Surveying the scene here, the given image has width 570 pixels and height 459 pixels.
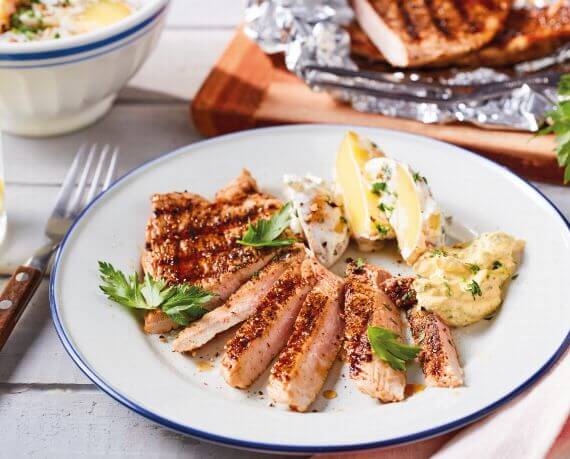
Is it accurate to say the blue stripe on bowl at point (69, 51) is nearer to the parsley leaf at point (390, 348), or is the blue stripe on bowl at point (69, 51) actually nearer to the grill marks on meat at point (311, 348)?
the grill marks on meat at point (311, 348)

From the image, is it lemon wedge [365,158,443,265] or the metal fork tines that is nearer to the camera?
lemon wedge [365,158,443,265]

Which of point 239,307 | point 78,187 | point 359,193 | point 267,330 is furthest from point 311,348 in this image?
point 78,187

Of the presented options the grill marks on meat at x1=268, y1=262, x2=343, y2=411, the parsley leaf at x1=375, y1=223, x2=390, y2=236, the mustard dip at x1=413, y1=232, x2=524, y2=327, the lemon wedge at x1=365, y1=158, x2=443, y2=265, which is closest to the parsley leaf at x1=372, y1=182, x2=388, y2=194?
the lemon wedge at x1=365, y1=158, x2=443, y2=265

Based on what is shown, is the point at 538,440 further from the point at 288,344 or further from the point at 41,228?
the point at 41,228

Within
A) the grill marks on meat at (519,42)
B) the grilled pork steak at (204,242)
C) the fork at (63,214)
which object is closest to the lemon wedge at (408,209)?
the grilled pork steak at (204,242)

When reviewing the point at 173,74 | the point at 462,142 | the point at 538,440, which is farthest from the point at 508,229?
the point at 173,74

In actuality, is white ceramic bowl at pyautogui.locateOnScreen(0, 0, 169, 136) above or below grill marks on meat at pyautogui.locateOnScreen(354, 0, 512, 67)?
below

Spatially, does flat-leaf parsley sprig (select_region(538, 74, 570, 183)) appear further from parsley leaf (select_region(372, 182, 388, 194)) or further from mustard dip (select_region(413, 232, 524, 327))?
parsley leaf (select_region(372, 182, 388, 194))
